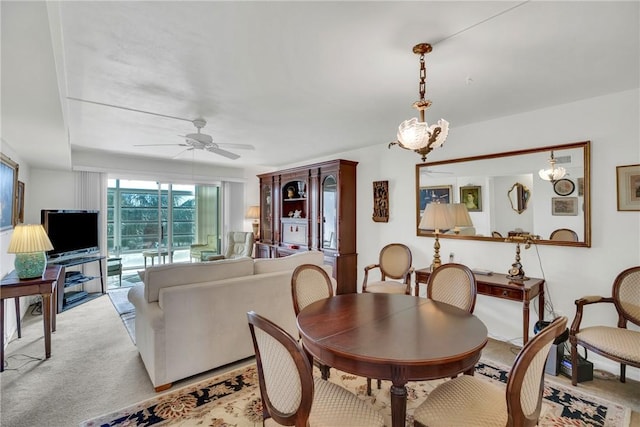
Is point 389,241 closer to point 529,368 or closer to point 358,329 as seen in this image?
point 358,329

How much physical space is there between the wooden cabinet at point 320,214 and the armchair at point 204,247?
154 cm

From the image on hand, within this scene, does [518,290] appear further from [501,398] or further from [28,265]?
[28,265]

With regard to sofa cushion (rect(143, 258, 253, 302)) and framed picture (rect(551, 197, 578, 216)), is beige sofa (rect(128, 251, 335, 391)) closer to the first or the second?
sofa cushion (rect(143, 258, 253, 302))

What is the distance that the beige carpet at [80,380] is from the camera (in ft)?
6.74

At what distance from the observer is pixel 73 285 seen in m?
4.25

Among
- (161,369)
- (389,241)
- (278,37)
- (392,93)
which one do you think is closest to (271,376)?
(161,369)

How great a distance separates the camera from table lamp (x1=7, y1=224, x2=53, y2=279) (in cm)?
253

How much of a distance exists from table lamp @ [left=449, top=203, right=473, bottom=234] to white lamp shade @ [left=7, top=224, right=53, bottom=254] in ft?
13.1

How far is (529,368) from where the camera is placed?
3.82ft

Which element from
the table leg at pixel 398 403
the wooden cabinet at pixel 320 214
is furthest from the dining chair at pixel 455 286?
the wooden cabinet at pixel 320 214

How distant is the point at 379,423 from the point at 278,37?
6.95 ft

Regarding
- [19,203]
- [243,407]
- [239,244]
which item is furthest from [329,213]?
[19,203]


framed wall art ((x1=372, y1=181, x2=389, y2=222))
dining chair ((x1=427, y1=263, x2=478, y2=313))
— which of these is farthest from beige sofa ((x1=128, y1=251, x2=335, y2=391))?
framed wall art ((x1=372, y1=181, x2=389, y2=222))

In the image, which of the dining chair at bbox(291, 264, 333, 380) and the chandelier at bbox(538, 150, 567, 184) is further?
the chandelier at bbox(538, 150, 567, 184)
